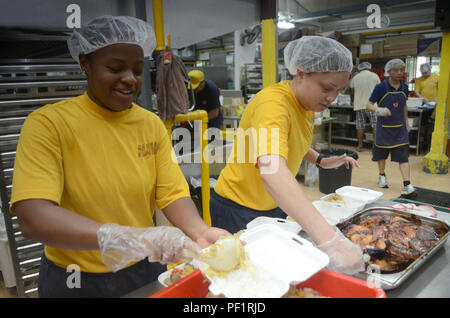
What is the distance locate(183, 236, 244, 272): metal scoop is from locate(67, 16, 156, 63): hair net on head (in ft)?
2.72

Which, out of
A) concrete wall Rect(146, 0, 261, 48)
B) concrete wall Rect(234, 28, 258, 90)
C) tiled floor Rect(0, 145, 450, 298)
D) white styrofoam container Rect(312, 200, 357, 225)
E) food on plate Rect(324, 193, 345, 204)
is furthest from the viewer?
concrete wall Rect(234, 28, 258, 90)

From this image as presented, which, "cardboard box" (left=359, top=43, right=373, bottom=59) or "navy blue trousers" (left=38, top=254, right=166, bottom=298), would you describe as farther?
"cardboard box" (left=359, top=43, right=373, bottom=59)

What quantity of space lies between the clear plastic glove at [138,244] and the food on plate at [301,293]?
1.16 feet

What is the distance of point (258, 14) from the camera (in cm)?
307

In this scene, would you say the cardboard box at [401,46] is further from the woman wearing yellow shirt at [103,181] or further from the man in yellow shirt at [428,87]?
the woman wearing yellow shirt at [103,181]

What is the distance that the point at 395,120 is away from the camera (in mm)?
4930

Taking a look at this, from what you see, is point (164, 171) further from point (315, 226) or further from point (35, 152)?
point (315, 226)

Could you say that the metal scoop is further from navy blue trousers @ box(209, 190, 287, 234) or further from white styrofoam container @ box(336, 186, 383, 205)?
white styrofoam container @ box(336, 186, 383, 205)

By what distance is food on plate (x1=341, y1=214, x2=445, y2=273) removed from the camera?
1.40 m

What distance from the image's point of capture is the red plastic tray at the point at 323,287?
1068mm

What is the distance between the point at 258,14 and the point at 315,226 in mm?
2389

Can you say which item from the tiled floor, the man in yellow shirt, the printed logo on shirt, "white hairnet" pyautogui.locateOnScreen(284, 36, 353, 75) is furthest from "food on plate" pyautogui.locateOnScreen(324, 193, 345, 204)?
the man in yellow shirt
